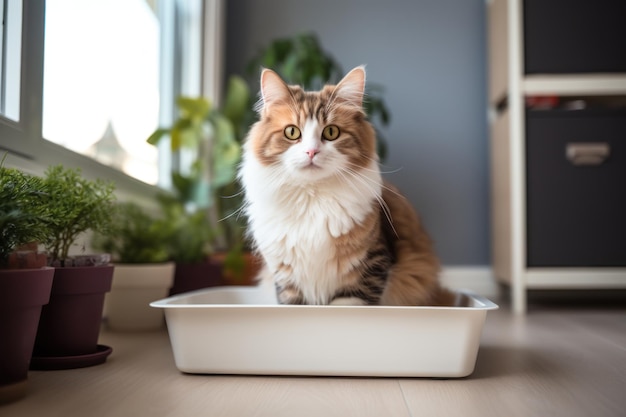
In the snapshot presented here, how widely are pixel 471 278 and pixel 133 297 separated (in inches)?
78.8

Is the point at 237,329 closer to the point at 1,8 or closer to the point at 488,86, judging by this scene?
the point at 1,8

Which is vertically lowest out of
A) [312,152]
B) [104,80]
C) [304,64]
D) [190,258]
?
[190,258]

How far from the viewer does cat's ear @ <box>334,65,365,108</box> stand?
1.33 meters

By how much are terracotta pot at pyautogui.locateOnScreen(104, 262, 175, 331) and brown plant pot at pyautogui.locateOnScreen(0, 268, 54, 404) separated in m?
0.82

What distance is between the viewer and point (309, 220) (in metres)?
1.27

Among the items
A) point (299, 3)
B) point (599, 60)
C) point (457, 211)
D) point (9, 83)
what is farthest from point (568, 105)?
point (9, 83)

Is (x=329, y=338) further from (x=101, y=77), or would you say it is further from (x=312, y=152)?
(x=101, y=77)

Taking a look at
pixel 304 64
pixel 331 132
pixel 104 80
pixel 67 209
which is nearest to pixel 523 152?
pixel 304 64

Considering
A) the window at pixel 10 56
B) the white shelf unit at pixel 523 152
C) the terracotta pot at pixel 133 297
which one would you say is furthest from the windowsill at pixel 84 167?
the white shelf unit at pixel 523 152

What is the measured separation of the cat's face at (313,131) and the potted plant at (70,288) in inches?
16.2

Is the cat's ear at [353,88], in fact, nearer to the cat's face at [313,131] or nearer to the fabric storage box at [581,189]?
the cat's face at [313,131]

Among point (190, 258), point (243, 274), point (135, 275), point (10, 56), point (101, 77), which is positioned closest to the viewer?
point (10, 56)

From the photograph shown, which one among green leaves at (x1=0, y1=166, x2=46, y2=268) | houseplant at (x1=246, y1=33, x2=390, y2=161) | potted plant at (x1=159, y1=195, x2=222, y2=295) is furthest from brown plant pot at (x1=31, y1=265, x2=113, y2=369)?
houseplant at (x1=246, y1=33, x2=390, y2=161)

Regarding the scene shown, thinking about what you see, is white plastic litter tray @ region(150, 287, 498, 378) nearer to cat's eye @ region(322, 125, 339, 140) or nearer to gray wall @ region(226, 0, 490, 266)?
cat's eye @ region(322, 125, 339, 140)
